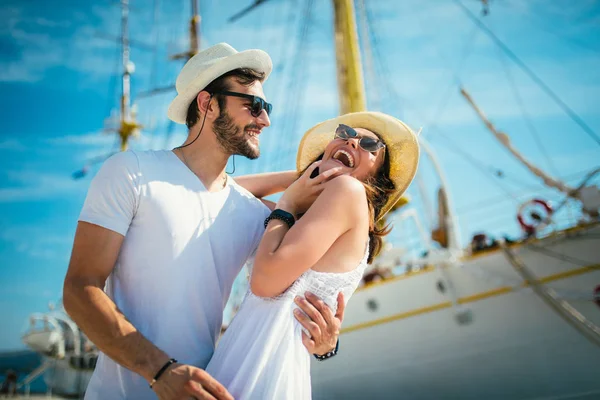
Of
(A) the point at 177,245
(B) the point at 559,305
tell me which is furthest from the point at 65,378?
(A) the point at 177,245

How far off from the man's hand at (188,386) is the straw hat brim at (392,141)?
0.98 m

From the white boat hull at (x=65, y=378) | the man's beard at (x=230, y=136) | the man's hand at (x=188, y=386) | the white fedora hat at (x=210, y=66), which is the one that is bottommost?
the white boat hull at (x=65, y=378)

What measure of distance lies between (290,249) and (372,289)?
10662mm

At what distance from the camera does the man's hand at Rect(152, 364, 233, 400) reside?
5.04ft

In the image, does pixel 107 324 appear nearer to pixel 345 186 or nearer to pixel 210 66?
pixel 345 186

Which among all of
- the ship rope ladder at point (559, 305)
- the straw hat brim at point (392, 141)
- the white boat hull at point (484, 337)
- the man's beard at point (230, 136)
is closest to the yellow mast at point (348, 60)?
the white boat hull at point (484, 337)

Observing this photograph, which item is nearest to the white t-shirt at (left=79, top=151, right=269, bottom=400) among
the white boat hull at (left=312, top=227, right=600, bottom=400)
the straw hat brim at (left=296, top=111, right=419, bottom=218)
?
the straw hat brim at (left=296, top=111, right=419, bottom=218)

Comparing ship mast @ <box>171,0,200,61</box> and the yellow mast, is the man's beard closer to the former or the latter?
the yellow mast

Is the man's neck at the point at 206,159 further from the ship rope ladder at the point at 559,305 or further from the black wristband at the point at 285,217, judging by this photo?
the ship rope ladder at the point at 559,305

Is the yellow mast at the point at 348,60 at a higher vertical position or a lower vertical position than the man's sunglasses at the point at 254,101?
higher

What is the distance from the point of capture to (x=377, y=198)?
2.03 metres

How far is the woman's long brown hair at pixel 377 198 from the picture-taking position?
1916 millimetres

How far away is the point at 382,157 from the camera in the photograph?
2.21 metres

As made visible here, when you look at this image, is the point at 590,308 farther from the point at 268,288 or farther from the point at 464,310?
the point at 268,288
